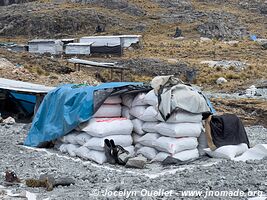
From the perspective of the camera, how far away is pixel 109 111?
836 cm

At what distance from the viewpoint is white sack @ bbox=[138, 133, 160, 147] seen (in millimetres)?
7876

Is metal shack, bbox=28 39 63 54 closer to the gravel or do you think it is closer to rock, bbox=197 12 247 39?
rock, bbox=197 12 247 39

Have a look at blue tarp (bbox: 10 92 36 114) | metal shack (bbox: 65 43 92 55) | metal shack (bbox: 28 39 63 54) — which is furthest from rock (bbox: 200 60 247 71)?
blue tarp (bbox: 10 92 36 114)

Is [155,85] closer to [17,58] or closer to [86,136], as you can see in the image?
[86,136]

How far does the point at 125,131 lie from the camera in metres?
8.11

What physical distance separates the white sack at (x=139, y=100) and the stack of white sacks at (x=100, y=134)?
1.00ft

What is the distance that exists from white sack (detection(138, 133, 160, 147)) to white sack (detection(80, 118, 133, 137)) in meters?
0.25

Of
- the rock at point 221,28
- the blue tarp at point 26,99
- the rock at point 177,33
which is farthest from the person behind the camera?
the rock at point 221,28

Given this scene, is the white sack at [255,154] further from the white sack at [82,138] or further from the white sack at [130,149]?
the white sack at [82,138]

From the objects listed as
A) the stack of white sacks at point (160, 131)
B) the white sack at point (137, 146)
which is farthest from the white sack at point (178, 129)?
the white sack at point (137, 146)

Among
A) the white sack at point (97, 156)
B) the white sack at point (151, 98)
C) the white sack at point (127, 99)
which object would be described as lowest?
the white sack at point (97, 156)

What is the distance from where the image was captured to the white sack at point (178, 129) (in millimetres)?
7586

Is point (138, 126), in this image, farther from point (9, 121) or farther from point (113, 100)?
point (9, 121)

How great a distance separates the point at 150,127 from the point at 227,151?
1245mm
